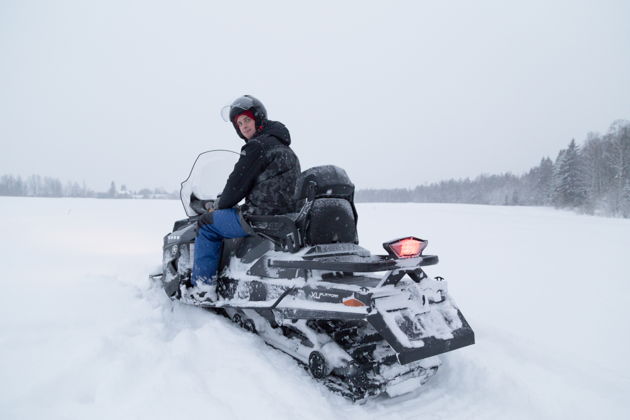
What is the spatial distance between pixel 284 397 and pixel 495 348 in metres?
2.03

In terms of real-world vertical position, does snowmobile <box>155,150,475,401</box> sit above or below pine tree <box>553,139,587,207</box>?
below

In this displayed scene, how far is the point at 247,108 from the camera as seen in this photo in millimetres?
3490

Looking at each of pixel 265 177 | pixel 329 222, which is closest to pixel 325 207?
pixel 329 222


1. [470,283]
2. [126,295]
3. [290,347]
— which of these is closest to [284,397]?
[290,347]

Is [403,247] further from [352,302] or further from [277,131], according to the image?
[277,131]

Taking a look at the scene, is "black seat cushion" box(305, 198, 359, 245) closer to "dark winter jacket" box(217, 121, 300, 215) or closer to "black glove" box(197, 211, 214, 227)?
"dark winter jacket" box(217, 121, 300, 215)

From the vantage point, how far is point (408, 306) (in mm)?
2451

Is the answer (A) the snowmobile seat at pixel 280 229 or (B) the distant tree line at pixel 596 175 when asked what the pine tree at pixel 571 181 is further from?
(A) the snowmobile seat at pixel 280 229

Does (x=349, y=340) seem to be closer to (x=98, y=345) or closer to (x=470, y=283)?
(x=98, y=345)

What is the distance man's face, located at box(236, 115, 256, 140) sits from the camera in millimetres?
3576

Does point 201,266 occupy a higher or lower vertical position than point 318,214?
lower

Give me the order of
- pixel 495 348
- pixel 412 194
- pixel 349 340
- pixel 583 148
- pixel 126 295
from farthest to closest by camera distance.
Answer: pixel 412 194
pixel 583 148
pixel 126 295
pixel 495 348
pixel 349 340

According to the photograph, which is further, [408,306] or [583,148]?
[583,148]

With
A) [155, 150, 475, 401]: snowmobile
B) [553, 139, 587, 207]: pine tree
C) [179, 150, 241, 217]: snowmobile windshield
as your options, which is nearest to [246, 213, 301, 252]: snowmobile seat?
[155, 150, 475, 401]: snowmobile
